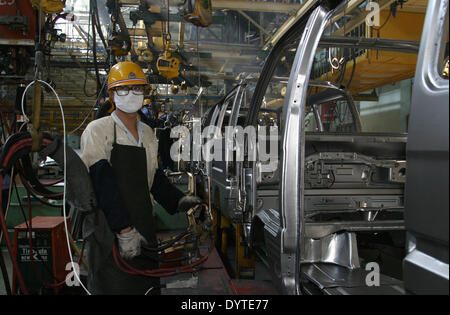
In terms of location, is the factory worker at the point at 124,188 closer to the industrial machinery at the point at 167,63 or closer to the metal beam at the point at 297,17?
the metal beam at the point at 297,17

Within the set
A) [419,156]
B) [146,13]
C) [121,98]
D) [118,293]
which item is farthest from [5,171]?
[146,13]

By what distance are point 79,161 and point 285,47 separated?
5.70 ft

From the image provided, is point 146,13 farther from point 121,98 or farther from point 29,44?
point 121,98

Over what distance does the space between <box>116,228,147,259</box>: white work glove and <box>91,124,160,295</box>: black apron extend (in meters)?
0.22

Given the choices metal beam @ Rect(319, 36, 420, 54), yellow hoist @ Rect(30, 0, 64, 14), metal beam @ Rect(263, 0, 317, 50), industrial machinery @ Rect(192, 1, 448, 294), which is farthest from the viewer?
metal beam @ Rect(263, 0, 317, 50)

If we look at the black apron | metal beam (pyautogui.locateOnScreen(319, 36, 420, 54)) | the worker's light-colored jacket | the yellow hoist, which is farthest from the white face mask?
metal beam (pyautogui.locateOnScreen(319, 36, 420, 54))

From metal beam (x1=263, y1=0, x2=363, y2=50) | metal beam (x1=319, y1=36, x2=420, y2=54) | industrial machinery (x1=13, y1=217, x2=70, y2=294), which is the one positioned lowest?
industrial machinery (x1=13, y1=217, x2=70, y2=294)

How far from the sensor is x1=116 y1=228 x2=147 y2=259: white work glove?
2.52m

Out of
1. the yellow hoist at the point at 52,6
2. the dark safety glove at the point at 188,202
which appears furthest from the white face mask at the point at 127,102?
the yellow hoist at the point at 52,6

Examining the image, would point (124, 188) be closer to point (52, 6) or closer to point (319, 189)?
point (319, 189)

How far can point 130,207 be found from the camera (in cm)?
286

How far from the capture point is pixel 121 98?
2.89 meters

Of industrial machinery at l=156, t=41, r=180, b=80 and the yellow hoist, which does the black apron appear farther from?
industrial machinery at l=156, t=41, r=180, b=80

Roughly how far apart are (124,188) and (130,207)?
160mm
